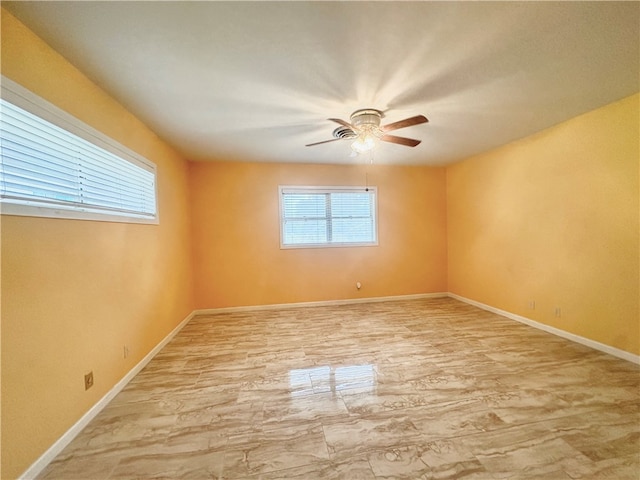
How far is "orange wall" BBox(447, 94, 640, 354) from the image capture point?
2.32 meters

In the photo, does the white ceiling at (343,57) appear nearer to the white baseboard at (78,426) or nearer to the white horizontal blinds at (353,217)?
the white horizontal blinds at (353,217)

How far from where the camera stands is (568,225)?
279cm

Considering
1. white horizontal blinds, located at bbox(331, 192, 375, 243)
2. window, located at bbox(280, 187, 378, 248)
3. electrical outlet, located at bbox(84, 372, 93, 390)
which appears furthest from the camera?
white horizontal blinds, located at bbox(331, 192, 375, 243)

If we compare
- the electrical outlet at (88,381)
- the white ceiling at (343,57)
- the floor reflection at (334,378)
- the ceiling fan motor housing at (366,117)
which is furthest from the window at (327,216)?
the electrical outlet at (88,381)

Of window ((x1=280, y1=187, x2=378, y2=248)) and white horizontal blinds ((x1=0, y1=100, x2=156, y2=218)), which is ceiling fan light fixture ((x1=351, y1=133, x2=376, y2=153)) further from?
white horizontal blinds ((x1=0, y1=100, x2=156, y2=218))

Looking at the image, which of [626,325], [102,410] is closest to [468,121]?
[626,325]

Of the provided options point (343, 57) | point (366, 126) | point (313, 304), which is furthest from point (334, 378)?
point (343, 57)

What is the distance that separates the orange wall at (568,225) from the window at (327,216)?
5.91 ft

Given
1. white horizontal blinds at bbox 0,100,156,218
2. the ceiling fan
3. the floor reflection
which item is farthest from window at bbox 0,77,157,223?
the floor reflection

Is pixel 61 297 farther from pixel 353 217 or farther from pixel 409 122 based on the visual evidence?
pixel 353 217

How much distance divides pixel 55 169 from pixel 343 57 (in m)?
1.99

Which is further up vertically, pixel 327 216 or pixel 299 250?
pixel 327 216

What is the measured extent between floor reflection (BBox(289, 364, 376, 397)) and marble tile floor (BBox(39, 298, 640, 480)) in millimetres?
12

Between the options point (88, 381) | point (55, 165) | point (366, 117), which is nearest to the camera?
point (55, 165)
